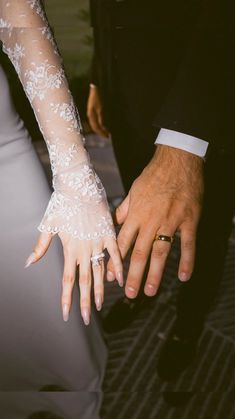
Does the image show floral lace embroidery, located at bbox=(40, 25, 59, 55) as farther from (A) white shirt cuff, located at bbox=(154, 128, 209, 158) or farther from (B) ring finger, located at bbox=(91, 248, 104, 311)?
(B) ring finger, located at bbox=(91, 248, 104, 311)

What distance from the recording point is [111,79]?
4.04 feet

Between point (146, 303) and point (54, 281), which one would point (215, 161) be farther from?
point (146, 303)

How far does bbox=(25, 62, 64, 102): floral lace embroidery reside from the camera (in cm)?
76

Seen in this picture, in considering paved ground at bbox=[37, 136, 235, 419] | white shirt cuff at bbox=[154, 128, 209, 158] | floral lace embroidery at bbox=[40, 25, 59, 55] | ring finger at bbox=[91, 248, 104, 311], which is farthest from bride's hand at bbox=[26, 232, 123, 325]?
paved ground at bbox=[37, 136, 235, 419]

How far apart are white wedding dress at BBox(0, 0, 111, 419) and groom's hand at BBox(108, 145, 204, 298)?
6 cm

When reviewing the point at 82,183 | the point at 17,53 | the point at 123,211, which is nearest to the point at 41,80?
the point at 17,53

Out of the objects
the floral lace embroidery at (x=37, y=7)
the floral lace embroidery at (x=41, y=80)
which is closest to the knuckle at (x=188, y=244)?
the floral lace embroidery at (x=41, y=80)

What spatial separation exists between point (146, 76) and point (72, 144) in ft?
1.49

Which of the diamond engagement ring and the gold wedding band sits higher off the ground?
the gold wedding band

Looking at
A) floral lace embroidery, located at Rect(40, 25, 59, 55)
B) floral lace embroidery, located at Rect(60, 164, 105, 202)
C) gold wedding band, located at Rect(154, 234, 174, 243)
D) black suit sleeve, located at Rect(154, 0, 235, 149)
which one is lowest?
gold wedding band, located at Rect(154, 234, 174, 243)

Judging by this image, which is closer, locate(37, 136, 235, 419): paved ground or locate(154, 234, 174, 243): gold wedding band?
locate(154, 234, 174, 243): gold wedding band

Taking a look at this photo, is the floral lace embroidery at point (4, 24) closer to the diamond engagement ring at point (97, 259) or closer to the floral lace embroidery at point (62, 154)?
the floral lace embroidery at point (62, 154)

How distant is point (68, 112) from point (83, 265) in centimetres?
32

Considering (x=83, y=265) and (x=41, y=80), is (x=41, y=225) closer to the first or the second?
(x=83, y=265)
